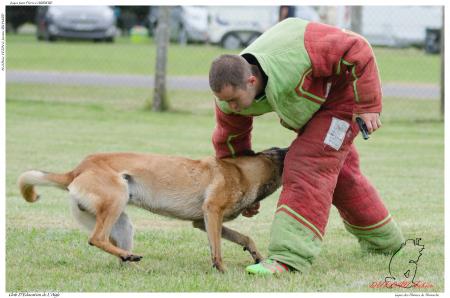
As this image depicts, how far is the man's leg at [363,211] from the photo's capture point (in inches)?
234

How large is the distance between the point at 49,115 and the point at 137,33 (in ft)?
56.2

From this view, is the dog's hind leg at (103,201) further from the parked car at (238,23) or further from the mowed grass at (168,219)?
the parked car at (238,23)

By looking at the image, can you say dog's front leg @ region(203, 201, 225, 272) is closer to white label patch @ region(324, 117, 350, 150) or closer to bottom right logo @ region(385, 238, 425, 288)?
white label patch @ region(324, 117, 350, 150)

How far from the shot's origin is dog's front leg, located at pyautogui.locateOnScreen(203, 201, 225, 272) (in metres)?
5.47

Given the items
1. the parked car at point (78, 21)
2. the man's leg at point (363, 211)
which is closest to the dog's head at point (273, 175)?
the man's leg at point (363, 211)

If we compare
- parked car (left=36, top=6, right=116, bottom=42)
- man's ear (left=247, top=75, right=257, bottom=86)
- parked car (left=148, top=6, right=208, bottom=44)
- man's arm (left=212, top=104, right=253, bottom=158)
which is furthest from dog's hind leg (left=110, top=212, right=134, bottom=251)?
parked car (left=148, top=6, right=208, bottom=44)

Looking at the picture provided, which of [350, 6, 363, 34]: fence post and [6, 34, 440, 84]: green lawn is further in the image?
[6, 34, 440, 84]: green lawn

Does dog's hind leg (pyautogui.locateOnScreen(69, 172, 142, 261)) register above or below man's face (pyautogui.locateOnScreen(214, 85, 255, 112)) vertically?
below

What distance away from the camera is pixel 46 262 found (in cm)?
567

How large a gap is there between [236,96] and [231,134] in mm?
727

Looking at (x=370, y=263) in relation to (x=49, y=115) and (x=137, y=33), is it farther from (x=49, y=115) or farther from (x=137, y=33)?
(x=137, y=33)

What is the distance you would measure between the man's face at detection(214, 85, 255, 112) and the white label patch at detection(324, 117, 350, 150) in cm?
59

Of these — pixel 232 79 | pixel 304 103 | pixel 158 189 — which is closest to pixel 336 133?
pixel 304 103
